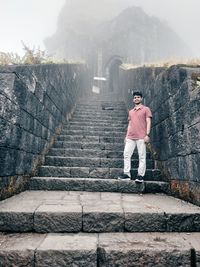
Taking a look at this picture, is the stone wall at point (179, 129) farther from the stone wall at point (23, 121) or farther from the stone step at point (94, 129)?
the stone wall at point (23, 121)

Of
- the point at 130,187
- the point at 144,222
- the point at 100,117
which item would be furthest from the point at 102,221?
the point at 100,117

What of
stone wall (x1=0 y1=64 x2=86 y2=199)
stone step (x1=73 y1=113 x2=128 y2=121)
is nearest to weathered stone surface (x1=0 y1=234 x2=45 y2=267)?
stone wall (x1=0 y1=64 x2=86 y2=199)

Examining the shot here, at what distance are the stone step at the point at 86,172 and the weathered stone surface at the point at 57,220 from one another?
2.13m

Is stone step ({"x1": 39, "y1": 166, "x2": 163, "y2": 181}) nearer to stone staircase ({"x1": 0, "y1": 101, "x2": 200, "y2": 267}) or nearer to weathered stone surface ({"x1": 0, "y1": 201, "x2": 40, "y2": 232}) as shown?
stone staircase ({"x1": 0, "y1": 101, "x2": 200, "y2": 267})

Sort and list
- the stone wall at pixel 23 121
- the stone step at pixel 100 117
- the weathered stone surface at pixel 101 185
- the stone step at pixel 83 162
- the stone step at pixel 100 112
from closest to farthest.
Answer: the stone wall at pixel 23 121
the weathered stone surface at pixel 101 185
the stone step at pixel 83 162
the stone step at pixel 100 117
the stone step at pixel 100 112

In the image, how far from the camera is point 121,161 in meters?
5.66

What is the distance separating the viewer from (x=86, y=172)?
203 inches

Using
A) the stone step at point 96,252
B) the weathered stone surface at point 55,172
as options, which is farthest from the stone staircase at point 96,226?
the weathered stone surface at point 55,172

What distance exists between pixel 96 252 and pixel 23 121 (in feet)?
8.14

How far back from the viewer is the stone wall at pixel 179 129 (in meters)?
3.73

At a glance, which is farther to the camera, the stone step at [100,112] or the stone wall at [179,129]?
the stone step at [100,112]

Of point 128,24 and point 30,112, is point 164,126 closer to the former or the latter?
point 30,112

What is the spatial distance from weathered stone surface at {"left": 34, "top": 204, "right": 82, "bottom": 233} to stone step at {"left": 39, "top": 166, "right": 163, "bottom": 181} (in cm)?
213

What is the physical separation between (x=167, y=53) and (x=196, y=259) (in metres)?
28.2
